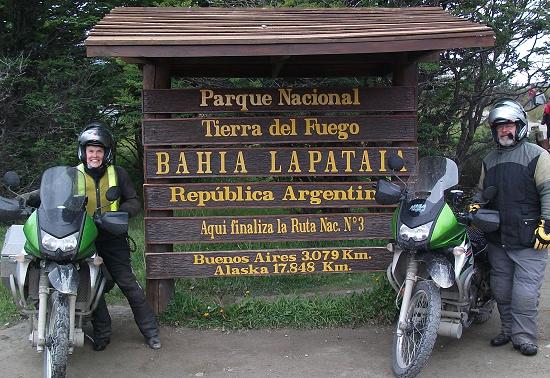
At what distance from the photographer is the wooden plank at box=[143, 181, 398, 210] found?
4.96 meters

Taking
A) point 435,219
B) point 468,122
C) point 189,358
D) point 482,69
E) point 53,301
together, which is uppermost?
point 482,69

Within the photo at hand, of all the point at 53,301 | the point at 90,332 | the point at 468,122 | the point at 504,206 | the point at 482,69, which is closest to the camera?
the point at 53,301

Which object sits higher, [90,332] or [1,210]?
[1,210]

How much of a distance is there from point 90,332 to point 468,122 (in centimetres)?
633

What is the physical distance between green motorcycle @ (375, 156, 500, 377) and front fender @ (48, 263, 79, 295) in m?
2.11

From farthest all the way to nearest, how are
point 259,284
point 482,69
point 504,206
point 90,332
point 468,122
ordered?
point 468,122 → point 482,69 → point 259,284 → point 90,332 → point 504,206

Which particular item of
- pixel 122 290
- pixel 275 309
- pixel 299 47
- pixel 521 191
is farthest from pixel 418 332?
pixel 122 290

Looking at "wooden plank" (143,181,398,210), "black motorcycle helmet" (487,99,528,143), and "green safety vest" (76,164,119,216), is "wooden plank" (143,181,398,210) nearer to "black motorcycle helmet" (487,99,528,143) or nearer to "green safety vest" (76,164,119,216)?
"green safety vest" (76,164,119,216)

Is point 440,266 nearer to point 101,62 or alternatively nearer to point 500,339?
point 500,339

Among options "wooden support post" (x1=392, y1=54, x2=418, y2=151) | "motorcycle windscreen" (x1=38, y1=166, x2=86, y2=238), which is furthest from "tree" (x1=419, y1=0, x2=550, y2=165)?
"motorcycle windscreen" (x1=38, y1=166, x2=86, y2=238)

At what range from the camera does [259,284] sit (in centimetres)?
605

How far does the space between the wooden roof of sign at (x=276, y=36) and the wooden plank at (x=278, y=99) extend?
301 millimetres

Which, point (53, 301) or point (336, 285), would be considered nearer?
point (53, 301)

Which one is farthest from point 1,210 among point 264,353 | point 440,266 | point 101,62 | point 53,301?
point 101,62
